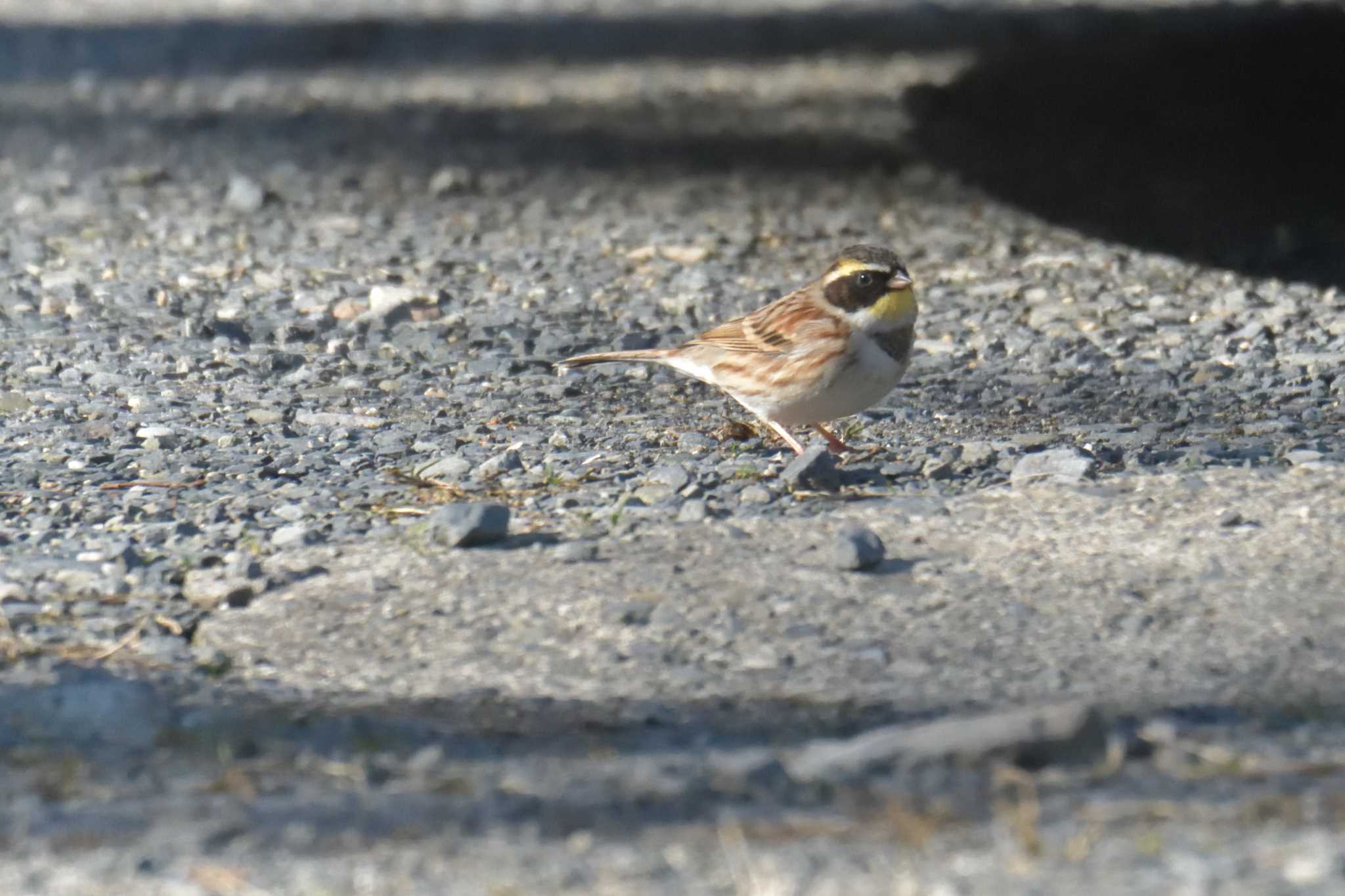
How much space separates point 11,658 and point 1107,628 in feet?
7.39

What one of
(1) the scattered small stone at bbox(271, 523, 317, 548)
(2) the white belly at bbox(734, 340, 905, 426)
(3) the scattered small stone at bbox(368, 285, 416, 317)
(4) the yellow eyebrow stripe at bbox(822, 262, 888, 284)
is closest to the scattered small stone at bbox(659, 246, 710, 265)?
(3) the scattered small stone at bbox(368, 285, 416, 317)

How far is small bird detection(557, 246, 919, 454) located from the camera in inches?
204

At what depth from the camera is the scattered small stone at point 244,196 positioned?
8734 mm

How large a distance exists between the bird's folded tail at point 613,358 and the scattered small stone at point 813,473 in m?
1.25

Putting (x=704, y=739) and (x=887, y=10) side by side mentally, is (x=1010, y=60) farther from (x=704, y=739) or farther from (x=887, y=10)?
(x=704, y=739)

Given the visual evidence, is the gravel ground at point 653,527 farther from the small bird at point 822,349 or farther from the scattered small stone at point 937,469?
→ the small bird at point 822,349

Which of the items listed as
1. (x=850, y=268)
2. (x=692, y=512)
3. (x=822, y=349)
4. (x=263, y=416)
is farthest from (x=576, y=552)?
(x=263, y=416)

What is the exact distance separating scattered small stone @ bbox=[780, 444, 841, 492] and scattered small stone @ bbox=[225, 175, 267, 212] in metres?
4.70

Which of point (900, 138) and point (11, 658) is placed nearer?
point (11, 658)

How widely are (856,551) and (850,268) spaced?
155cm

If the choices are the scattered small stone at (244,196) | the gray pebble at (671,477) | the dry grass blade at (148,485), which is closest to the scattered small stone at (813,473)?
the gray pebble at (671,477)

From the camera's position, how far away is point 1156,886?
2.73 m

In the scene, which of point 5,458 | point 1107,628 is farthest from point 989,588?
point 5,458

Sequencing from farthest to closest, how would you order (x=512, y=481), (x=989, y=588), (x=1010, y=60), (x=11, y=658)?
(x=1010, y=60)
(x=512, y=481)
(x=989, y=588)
(x=11, y=658)
